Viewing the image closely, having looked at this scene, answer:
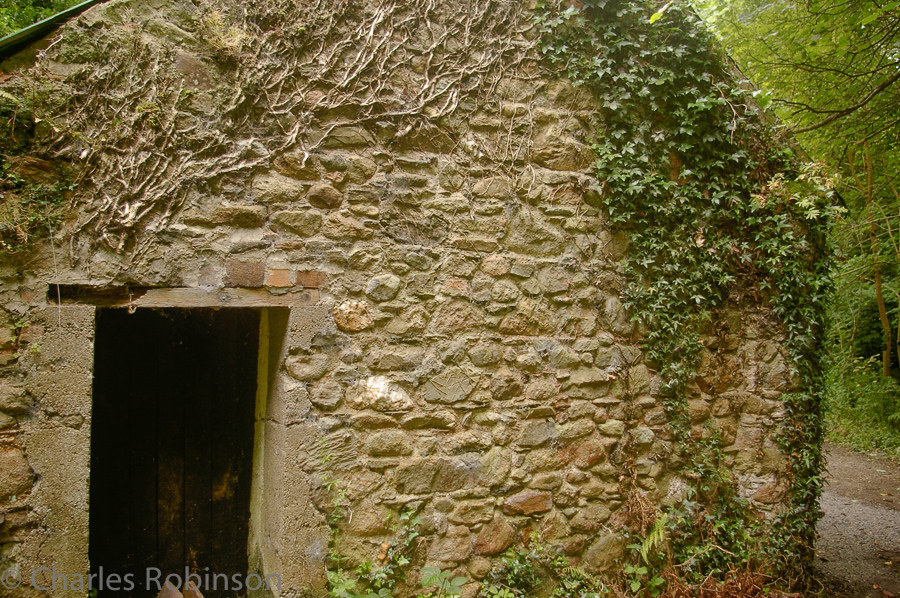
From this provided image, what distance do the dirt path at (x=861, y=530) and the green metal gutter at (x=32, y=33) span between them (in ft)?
17.3

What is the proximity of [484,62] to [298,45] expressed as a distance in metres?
1.12

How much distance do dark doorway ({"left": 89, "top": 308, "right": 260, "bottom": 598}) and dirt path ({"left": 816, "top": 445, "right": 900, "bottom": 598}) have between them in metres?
4.14

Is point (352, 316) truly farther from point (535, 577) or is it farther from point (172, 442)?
point (535, 577)

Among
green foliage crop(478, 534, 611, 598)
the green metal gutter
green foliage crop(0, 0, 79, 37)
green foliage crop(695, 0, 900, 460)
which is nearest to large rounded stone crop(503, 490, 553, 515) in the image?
green foliage crop(478, 534, 611, 598)

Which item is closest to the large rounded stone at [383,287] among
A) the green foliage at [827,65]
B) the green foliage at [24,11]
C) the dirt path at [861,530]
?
the green foliage at [827,65]

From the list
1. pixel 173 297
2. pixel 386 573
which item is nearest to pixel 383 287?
pixel 173 297

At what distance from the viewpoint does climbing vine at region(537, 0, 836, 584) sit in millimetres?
3312

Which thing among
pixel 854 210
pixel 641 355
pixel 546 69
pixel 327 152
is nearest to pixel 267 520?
pixel 327 152

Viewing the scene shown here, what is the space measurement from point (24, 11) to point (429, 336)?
500 centimetres

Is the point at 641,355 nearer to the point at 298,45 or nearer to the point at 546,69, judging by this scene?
the point at 546,69

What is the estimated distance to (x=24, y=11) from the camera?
449 cm

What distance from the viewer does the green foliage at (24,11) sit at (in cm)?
395

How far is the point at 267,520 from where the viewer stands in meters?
2.83

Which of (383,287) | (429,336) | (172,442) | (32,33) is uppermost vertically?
(32,33)
